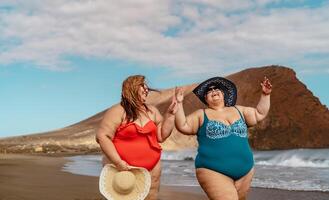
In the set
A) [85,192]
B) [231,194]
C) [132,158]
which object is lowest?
[85,192]

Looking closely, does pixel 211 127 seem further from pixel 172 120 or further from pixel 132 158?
pixel 132 158

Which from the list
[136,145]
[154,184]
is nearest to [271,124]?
[154,184]

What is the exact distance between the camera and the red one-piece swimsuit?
16.1 feet

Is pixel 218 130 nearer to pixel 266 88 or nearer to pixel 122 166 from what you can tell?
pixel 266 88

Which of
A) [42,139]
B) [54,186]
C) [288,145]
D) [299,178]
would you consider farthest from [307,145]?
[54,186]

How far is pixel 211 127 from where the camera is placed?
5098mm

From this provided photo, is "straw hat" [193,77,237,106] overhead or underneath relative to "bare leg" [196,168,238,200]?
overhead

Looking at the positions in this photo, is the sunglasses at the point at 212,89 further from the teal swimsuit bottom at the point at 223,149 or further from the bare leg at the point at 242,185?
the bare leg at the point at 242,185

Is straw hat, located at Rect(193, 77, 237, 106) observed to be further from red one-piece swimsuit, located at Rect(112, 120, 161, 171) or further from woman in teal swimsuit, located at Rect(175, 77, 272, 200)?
red one-piece swimsuit, located at Rect(112, 120, 161, 171)

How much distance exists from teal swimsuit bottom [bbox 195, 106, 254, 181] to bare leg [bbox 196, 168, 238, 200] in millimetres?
44

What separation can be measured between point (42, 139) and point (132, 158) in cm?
5605

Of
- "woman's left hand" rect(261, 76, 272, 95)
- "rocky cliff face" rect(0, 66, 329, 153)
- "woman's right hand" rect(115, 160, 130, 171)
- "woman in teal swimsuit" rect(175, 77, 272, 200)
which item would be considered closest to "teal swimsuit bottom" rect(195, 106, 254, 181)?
"woman in teal swimsuit" rect(175, 77, 272, 200)

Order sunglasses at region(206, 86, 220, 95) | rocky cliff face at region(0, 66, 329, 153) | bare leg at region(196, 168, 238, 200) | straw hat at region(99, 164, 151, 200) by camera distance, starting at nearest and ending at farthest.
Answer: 1. straw hat at region(99, 164, 151, 200)
2. bare leg at region(196, 168, 238, 200)
3. sunglasses at region(206, 86, 220, 95)
4. rocky cliff face at region(0, 66, 329, 153)

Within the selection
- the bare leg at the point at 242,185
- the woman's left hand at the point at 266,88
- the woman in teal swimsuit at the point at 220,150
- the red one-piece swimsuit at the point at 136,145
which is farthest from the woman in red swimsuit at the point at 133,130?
the woman's left hand at the point at 266,88
